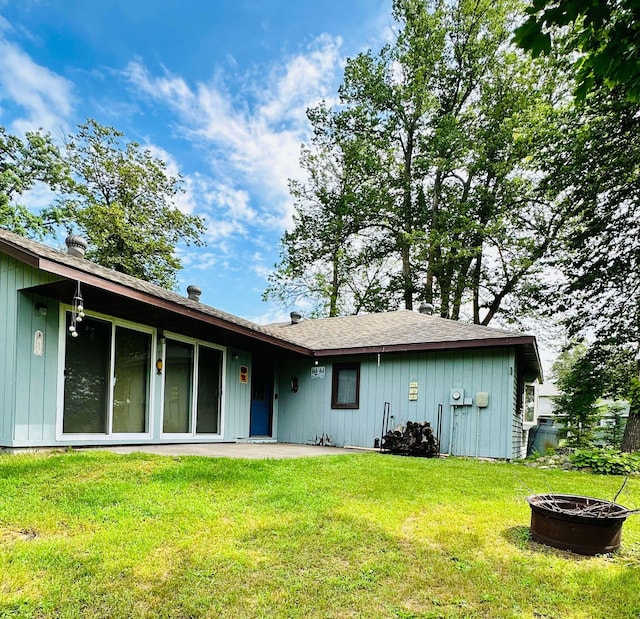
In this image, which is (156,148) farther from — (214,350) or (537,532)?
(537,532)

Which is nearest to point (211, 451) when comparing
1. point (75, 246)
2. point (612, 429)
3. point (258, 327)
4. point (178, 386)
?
point (178, 386)

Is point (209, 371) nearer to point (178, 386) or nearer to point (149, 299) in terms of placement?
point (178, 386)

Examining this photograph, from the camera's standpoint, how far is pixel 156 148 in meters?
19.8

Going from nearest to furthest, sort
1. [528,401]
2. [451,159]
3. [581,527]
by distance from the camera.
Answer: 1. [581,527]
2. [528,401]
3. [451,159]

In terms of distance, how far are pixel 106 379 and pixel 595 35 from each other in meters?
6.52

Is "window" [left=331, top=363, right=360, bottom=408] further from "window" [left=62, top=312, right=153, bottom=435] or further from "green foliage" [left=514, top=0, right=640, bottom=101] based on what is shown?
"green foliage" [left=514, top=0, right=640, bottom=101]

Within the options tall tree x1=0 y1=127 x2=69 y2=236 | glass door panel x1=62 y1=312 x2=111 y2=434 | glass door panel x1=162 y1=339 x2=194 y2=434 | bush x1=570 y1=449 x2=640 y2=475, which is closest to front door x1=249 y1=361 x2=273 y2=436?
glass door panel x1=162 y1=339 x2=194 y2=434

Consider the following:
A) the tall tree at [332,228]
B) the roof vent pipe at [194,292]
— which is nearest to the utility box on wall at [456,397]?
the roof vent pipe at [194,292]

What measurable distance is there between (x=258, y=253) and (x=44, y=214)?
339 inches

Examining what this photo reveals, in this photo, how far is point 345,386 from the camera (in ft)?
30.9

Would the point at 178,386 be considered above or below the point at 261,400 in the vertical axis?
above

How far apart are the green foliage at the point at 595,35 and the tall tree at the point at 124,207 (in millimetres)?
17032

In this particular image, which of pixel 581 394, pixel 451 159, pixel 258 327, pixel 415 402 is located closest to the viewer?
pixel 415 402

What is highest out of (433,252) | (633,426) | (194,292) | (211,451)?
(433,252)
